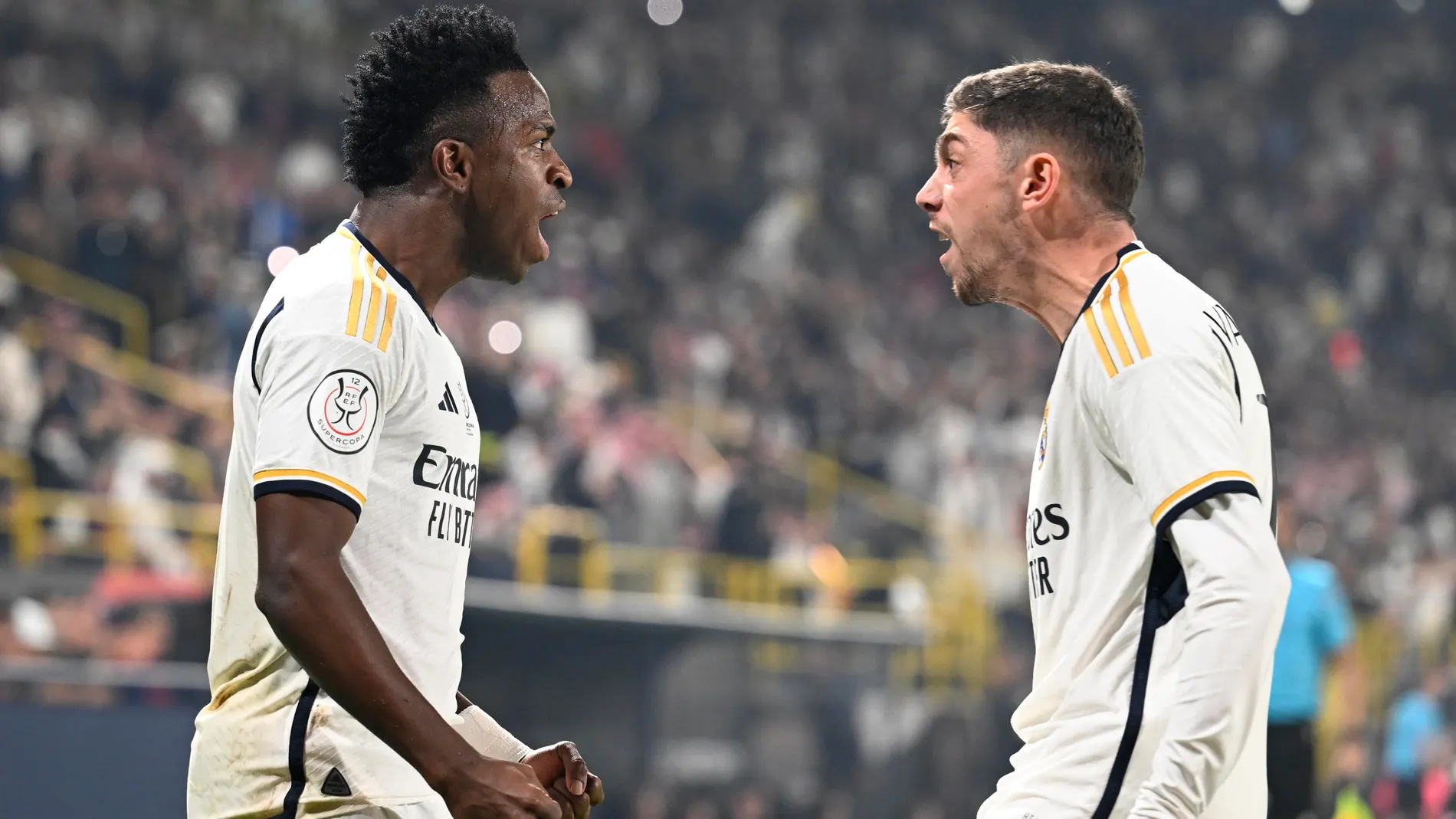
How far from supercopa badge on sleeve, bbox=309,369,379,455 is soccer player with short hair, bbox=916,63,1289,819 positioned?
128 cm

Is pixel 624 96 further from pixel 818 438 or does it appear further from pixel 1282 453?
pixel 1282 453

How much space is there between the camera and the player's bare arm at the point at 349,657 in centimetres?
286

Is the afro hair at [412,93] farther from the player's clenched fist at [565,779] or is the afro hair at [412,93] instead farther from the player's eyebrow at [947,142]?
the player's clenched fist at [565,779]

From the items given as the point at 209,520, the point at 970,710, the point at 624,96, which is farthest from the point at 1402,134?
the point at 209,520

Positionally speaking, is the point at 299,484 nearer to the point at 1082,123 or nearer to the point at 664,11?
the point at 1082,123

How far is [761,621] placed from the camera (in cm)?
1498

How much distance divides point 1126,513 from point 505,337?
43.0ft

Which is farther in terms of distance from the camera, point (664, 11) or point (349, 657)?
point (664, 11)

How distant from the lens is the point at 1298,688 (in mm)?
7625

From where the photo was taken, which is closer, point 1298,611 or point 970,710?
point 1298,611

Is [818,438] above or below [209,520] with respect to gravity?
above

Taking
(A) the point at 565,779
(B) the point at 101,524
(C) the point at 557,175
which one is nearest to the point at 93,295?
(B) the point at 101,524

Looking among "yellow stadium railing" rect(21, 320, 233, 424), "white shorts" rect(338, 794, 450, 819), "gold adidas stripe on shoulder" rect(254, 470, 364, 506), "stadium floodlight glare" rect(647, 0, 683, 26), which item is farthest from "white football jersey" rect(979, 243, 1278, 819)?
"stadium floodlight glare" rect(647, 0, 683, 26)

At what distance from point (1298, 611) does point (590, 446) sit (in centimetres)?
801
